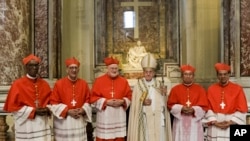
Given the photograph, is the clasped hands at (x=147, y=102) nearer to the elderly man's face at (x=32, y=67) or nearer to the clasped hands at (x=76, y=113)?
the clasped hands at (x=76, y=113)

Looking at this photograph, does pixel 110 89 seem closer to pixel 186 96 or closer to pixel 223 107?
pixel 186 96

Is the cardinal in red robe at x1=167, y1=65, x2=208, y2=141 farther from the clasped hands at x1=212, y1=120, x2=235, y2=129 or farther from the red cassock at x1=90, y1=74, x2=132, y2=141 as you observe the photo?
the red cassock at x1=90, y1=74, x2=132, y2=141

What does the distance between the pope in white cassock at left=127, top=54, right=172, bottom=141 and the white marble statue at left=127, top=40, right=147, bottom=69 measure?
4.74 metres

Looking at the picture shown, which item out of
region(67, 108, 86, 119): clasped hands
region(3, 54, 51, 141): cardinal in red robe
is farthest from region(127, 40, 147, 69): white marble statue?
region(3, 54, 51, 141): cardinal in red robe

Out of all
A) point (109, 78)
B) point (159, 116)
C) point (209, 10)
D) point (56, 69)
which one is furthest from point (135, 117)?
point (209, 10)

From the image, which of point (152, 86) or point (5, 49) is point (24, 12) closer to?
point (5, 49)

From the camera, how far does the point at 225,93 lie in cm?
684

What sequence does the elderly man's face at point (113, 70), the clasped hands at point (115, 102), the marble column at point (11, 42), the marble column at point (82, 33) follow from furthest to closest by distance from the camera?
the marble column at point (82, 33), the marble column at point (11, 42), the elderly man's face at point (113, 70), the clasped hands at point (115, 102)

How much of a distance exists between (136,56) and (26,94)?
18.1 feet

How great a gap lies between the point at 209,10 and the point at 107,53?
2.83 metres

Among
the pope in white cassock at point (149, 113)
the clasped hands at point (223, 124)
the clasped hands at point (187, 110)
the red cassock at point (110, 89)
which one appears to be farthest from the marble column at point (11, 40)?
the clasped hands at point (223, 124)

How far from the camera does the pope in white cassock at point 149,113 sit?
6801 mm

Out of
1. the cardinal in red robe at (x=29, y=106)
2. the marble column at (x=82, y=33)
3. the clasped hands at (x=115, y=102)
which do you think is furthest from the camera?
the marble column at (x=82, y=33)

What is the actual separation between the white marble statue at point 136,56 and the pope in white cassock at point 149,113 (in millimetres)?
4740
